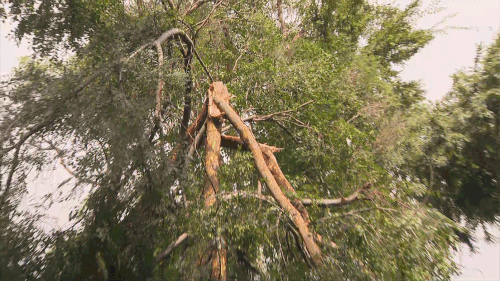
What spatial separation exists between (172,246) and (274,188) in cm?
176

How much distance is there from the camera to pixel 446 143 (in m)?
10.5

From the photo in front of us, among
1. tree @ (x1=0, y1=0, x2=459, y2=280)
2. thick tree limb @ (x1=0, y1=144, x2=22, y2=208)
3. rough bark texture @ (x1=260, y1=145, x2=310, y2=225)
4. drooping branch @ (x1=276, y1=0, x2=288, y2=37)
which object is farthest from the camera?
drooping branch @ (x1=276, y1=0, x2=288, y2=37)

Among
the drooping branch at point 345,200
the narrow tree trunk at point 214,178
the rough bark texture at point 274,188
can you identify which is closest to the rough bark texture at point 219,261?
the narrow tree trunk at point 214,178

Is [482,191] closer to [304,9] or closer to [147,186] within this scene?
[304,9]

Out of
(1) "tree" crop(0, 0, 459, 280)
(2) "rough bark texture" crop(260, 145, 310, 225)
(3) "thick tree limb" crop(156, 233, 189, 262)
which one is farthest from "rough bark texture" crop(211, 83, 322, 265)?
(3) "thick tree limb" crop(156, 233, 189, 262)

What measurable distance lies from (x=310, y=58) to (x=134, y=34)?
6.09 meters

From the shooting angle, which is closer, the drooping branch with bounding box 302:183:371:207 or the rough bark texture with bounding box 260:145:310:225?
the drooping branch with bounding box 302:183:371:207

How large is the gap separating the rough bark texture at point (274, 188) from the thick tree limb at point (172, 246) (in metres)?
1.48

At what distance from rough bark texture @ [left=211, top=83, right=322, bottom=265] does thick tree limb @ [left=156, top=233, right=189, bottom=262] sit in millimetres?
1484

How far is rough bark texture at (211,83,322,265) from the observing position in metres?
4.67

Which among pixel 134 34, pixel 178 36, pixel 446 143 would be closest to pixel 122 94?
pixel 134 34

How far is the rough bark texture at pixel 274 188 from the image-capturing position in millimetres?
4673

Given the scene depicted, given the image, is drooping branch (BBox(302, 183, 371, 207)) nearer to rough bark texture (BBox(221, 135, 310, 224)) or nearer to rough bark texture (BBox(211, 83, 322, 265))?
rough bark texture (BBox(221, 135, 310, 224))

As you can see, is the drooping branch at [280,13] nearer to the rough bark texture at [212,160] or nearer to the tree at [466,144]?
the tree at [466,144]
